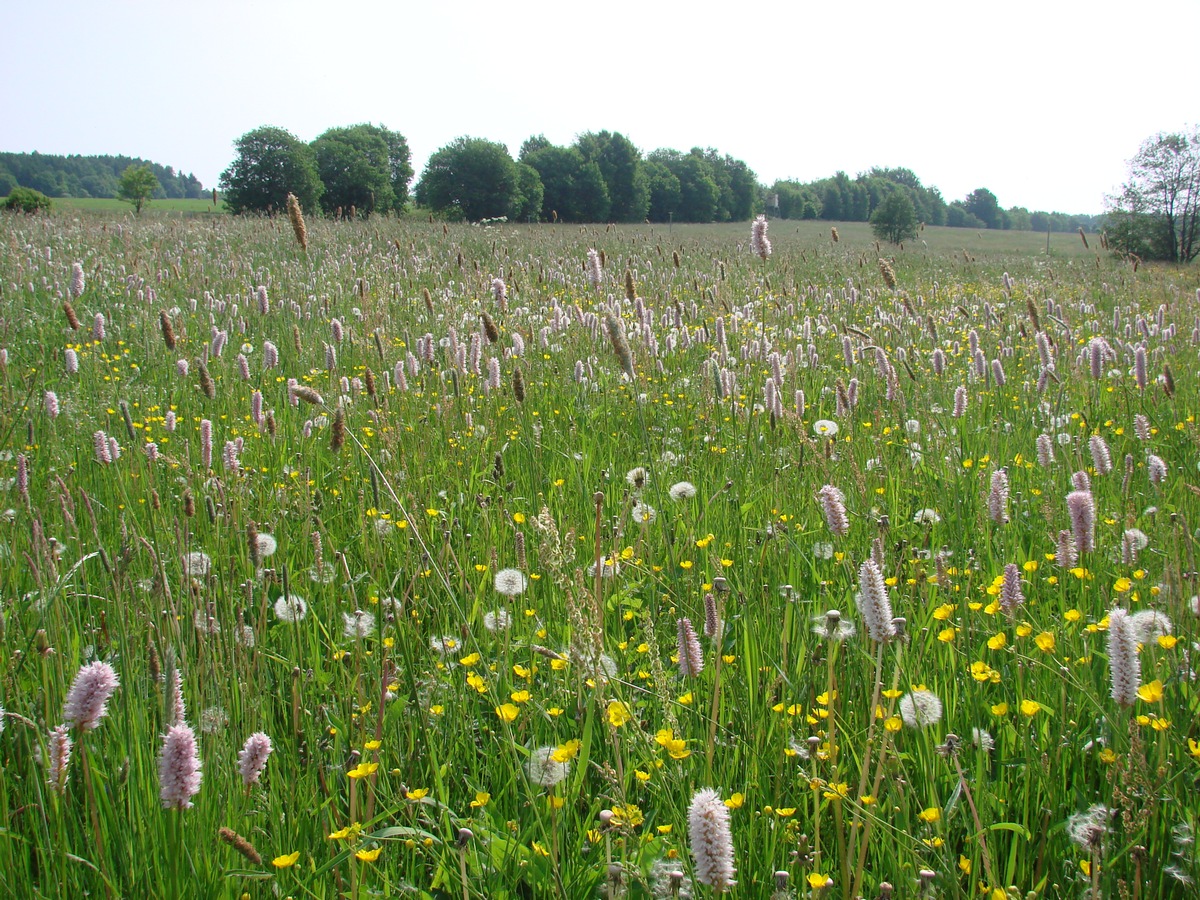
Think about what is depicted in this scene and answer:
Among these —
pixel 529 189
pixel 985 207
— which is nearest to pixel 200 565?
pixel 529 189

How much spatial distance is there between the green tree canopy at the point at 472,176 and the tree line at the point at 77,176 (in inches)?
1803

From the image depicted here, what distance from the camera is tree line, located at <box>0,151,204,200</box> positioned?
93125 mm

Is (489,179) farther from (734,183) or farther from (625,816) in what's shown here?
(625,816)

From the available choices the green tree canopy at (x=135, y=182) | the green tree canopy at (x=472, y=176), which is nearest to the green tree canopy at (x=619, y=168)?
the green tree canopy at (x=472, y=176)

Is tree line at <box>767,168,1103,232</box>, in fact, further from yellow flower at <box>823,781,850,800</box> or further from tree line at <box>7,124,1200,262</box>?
yellow flower at <box>823,781,850,800</box>

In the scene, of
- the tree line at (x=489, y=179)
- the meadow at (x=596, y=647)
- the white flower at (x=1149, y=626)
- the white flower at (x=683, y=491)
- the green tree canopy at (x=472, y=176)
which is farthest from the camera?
the green tree canopy at (x=472, y=176)

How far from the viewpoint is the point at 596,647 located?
1190 millimetres

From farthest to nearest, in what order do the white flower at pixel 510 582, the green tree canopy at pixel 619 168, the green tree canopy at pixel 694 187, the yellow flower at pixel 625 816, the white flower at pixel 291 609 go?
the green tree canopy at pixel 694 187 → the green tree canopy at pixel 619 168 → the white flower at pixel 510 582 → the white flower at pixel 291 609 → the yellow flower at pixel 625 816

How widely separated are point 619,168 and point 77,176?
87573 mm

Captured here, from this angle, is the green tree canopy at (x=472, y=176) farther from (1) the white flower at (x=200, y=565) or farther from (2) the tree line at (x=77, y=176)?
(1) the white flower at (x=200, y=565)

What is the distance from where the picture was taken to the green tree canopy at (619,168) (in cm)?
6844

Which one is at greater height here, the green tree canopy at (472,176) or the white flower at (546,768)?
the green tree canopy at (472,176)

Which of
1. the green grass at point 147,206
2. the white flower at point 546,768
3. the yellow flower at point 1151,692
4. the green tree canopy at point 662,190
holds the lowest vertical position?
the white flower at point 546,768

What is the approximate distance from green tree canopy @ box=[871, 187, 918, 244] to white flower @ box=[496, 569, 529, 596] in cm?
3242
